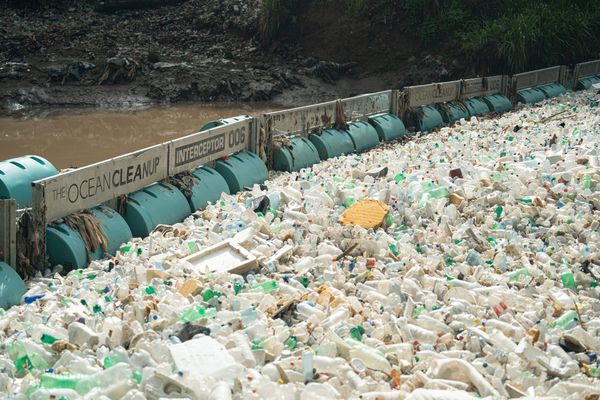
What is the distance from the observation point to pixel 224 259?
554 cm

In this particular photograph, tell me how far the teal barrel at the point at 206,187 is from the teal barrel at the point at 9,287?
2.36 metres

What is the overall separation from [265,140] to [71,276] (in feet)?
13.9

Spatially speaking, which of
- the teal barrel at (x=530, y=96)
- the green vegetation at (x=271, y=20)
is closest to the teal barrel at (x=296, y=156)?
the teal barrel at (x=530, y=96)

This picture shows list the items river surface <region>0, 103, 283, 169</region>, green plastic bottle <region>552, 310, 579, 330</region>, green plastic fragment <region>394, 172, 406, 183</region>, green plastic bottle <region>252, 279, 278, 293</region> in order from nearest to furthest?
green plastic bottle <region>552, 310, 579, 330</region>, green plastic bottle <region>252, 279, 278, 293</region>, green plastic fragment <region>394, 172, 406, 183</region>, river surface <region>0, 103, 283, 169</region>

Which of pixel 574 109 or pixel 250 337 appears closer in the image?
pixel 250 337

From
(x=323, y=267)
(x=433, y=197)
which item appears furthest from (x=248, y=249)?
(x=433, y=197)

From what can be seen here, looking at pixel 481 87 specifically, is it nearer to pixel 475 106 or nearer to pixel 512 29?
pixel 475 106

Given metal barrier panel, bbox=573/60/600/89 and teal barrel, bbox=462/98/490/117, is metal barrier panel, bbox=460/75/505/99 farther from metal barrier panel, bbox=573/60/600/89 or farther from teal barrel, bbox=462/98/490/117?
metal barrier panel, bbox=573/60/600/89

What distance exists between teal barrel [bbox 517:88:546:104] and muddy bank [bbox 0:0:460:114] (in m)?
5.00

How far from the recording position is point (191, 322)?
4418 mm

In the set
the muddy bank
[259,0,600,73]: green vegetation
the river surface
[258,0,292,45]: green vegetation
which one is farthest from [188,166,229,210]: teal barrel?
[258,0,292,45]: green vegetation

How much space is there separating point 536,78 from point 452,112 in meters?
4.45

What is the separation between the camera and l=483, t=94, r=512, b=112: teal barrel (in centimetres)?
1503

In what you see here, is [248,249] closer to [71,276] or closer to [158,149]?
[71,276]
